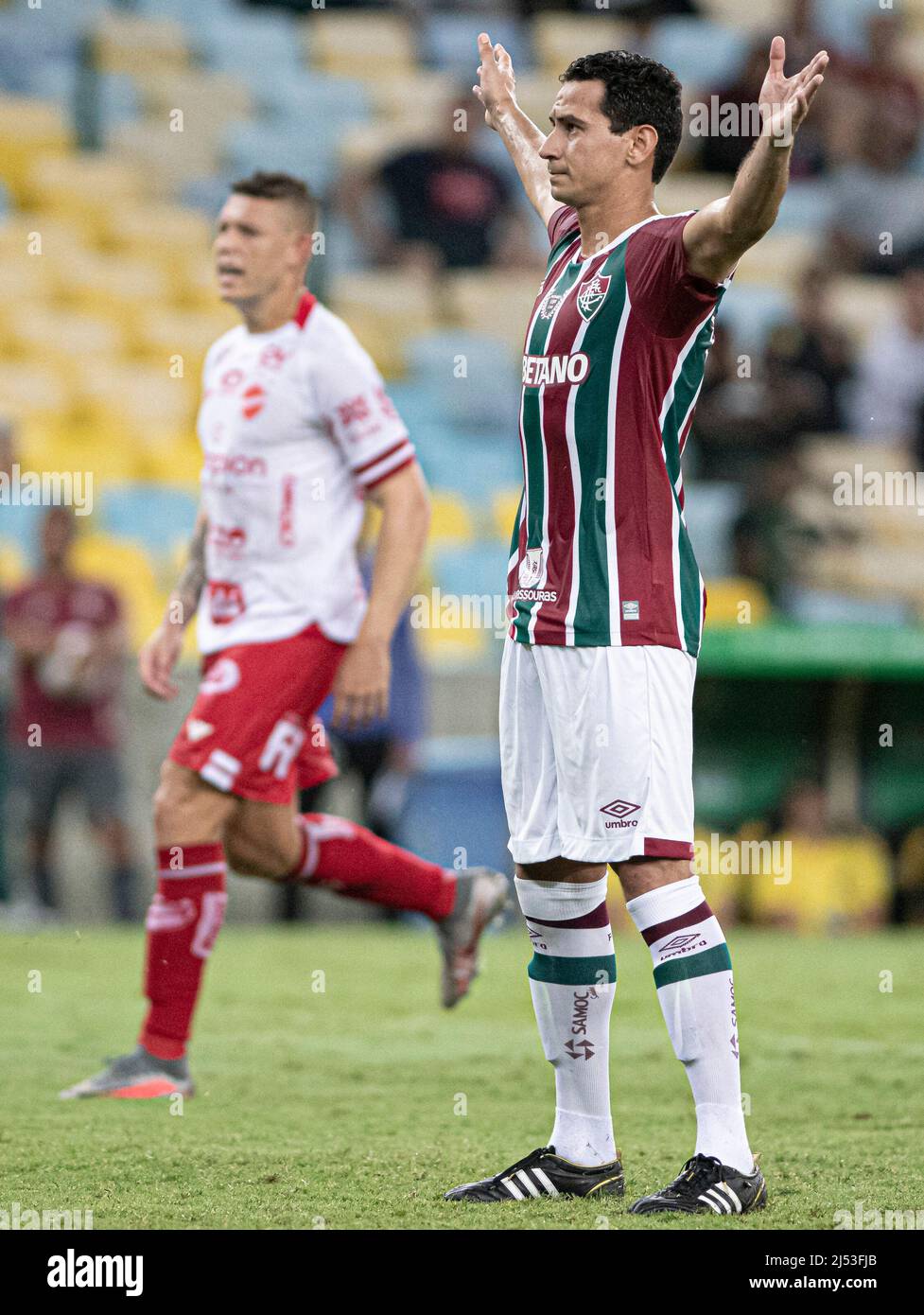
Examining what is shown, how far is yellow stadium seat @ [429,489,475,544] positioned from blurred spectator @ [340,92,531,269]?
94.3 inches

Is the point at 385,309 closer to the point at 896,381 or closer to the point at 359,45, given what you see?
the point at 359,45

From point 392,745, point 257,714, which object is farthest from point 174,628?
point 392,745

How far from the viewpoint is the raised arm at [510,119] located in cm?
466

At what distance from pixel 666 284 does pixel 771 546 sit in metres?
7.91

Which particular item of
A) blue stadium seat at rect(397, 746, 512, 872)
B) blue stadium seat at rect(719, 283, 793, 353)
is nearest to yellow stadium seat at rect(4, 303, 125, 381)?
blue stadium seat at rect(719, 283, 793, 353)

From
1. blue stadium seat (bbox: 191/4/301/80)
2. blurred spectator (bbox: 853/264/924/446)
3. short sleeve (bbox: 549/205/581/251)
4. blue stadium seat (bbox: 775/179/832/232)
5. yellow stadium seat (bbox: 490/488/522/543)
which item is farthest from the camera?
blue stadium seat (bbox: 191/4/301/80)

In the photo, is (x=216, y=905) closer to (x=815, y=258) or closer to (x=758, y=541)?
(x=758, y=541)

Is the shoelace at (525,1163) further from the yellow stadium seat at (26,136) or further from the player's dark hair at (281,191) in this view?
the yellow stadium seat at (26,136)

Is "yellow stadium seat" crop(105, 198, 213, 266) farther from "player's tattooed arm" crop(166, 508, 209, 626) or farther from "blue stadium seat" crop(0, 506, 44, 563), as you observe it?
"player's tattooed arm" crop(166, 508, 209, 626)

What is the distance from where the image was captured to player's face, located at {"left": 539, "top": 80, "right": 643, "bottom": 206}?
12.8 feet

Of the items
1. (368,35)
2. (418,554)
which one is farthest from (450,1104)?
(368,35)

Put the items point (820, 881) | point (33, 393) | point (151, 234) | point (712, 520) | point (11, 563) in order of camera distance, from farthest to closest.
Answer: point (151, 234), point (33, 393), point (712, 520), point (11, 563), point (820, 881)

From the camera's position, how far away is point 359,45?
1636 cm

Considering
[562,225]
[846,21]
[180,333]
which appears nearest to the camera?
[562,225]
